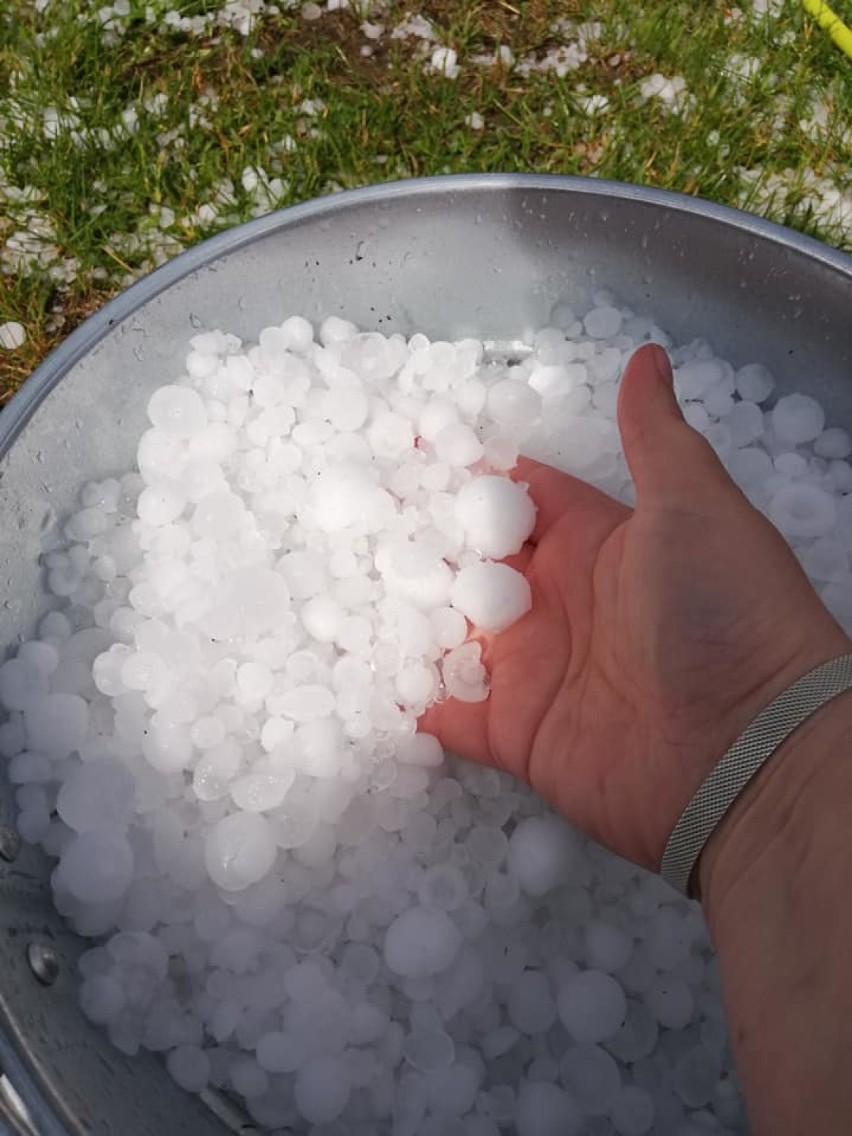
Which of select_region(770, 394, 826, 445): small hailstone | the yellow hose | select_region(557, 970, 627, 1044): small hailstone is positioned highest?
the yellow hose

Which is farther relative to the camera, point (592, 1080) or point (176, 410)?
point (176, 410)

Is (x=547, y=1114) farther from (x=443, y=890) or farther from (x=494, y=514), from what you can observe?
(x=494, y=514)

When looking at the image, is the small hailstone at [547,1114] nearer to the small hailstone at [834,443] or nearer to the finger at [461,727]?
the finger at [461,727]

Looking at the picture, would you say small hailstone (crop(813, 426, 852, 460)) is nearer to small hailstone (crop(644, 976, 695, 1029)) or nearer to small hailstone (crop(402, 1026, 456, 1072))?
small hailstone (crop(644, 976, 695, 1029))

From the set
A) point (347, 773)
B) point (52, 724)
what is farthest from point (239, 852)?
point (52, 724)

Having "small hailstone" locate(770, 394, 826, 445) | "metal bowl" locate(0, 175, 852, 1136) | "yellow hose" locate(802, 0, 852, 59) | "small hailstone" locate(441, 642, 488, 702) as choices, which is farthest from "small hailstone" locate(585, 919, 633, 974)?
"yellow hose" locate(802, 0, 852, 59)
